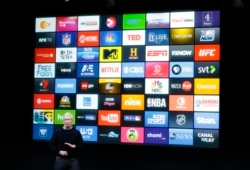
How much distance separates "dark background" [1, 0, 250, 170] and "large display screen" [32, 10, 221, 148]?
16cm

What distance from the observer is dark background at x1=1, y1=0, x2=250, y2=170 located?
6.69m

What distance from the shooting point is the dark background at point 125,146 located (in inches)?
263

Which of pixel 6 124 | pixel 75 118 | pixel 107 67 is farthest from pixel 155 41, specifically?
pixel 6 124

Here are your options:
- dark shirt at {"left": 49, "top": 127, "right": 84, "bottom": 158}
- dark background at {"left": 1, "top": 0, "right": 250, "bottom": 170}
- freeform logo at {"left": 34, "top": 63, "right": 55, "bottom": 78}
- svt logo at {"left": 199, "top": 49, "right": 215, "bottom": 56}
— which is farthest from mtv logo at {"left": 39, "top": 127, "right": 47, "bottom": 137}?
svt logo at {"left": 199, "top": 49, "right": 215, "bottom": 56}

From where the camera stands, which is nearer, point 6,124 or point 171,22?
point 171,22

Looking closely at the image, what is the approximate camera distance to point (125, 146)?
7137 mm

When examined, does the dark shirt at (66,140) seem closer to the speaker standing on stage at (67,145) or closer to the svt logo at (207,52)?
the speaker standing on stage at (67,145)

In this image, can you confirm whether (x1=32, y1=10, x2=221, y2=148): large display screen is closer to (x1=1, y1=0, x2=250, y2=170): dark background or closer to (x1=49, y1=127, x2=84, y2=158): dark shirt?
(x1=1, y1=0, x2=250, y2=170): dark background

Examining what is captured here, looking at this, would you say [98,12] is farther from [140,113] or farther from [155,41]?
[140,113]

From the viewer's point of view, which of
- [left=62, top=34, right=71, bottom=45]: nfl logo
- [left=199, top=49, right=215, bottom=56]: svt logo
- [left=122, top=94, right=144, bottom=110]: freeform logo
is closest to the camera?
[left=199, top=49, right=215, bottom=56]: svt logo

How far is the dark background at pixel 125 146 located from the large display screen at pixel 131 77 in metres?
0.16

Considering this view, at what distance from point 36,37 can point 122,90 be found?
172cm

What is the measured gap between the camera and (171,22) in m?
6.86

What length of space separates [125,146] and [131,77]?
1.10 metres
